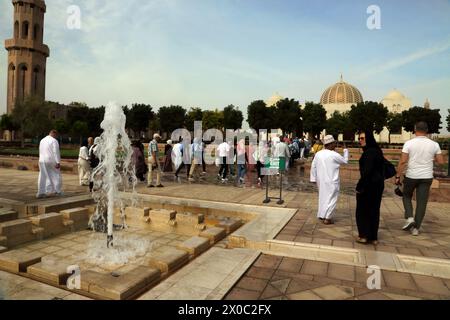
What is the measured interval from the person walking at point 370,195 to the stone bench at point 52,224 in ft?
17.8

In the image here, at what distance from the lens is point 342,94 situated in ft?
297

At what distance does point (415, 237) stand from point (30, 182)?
38.5 ft

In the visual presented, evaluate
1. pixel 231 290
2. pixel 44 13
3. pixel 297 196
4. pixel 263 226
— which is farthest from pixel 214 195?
pixel 44 13

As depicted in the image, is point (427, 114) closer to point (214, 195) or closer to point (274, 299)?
point (214, 195)

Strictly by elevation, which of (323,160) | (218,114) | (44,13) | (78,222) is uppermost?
(44,13)

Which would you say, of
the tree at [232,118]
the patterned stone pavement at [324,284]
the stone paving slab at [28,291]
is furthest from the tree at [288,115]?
the stone paving slab at [28,291]

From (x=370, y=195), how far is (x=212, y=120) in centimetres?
6068

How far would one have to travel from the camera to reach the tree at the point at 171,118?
2426 inches

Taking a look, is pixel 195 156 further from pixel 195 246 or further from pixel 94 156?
pixel 195 246

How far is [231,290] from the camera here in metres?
3.47

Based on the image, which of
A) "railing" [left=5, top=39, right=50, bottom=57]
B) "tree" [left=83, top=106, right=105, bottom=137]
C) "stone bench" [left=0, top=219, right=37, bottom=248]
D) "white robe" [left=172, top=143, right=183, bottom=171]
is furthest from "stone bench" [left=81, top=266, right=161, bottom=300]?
"railing" [left=5, top=39, right=50, bottom=57]

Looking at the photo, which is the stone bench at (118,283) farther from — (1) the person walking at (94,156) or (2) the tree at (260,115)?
(2) the tree at (260,115)

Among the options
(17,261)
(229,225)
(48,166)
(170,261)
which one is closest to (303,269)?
(170,261)
